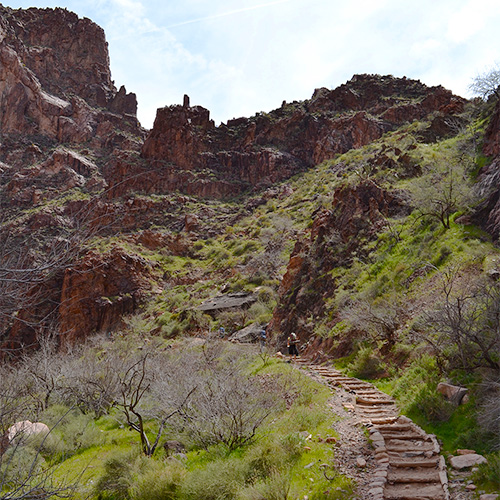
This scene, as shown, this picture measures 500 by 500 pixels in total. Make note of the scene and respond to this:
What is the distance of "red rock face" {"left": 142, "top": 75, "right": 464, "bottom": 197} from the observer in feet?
186

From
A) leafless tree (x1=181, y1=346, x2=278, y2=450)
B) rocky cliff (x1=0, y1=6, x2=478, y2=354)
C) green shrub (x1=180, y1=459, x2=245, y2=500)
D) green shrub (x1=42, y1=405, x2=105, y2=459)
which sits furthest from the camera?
rocky cliff (x1=0, y1=6, x2=478, y2=354)

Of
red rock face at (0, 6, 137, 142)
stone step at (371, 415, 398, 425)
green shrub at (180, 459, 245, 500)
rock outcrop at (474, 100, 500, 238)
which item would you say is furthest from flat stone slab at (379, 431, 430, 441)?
red rock face at (0, 6, 137, 142)

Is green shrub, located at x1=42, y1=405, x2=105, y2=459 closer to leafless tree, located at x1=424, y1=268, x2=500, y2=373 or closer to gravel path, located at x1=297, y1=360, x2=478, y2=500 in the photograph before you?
gravel path, located at x1=297, y1=360, x2=478, y2=500

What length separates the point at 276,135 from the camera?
66312mm

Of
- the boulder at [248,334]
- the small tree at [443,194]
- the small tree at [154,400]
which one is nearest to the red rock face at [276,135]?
the boulder at [248,334]

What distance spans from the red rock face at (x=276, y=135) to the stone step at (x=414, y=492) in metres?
53.2

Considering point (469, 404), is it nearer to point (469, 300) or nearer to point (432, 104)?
→ point (469, 300)

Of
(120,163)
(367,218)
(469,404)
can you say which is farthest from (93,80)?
(469,404)

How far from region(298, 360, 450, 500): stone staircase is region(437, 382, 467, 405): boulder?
0.88 m

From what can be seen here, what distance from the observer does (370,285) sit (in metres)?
15.1

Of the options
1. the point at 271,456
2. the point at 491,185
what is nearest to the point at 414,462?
the point at 271,456

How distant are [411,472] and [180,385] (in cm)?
649

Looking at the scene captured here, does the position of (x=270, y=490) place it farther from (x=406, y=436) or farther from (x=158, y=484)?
(x=406, y=436)

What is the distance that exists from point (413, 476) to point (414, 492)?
1.28 ft
